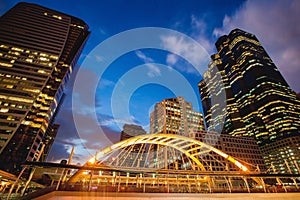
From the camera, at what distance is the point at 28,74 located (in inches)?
3027

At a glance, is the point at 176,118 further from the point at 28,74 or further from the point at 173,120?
the point at 28,74

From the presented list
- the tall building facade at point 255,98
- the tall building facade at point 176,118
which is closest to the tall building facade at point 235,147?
the tall building facade at point 176,118

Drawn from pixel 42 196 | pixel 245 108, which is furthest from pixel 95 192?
pixel 245 108

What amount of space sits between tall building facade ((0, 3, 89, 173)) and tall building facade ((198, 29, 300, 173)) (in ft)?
501

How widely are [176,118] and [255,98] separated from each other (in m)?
90.6

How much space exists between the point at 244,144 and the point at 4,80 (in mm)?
125515

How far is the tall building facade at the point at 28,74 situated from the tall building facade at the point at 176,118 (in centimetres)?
6583

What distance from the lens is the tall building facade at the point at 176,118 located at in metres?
103

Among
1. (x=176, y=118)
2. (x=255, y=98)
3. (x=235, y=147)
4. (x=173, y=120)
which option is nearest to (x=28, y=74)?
(x=173, y=120)

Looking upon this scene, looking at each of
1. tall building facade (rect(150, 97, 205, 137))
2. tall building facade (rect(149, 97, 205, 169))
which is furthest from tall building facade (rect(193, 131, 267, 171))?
tall building facade (rect(150, 97, 205, 137))

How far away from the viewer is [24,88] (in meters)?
71.9

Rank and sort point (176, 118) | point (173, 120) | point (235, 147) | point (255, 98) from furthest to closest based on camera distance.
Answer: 1. point (255, 98)
2. point (176, 118)
3. point (173, 120)
4. point (235, 147)

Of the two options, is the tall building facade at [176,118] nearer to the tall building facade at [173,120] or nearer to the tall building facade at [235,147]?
the tall building facade at [173,120]

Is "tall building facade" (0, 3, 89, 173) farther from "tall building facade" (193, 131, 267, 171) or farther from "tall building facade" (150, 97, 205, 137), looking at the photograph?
"tall building facade" (193, 131, 267, 171)
